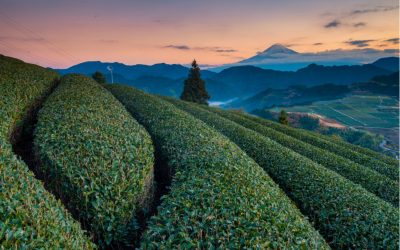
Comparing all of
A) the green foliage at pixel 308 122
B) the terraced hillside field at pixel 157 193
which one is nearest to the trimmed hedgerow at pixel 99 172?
the terraced hillside field at pixel 157 193

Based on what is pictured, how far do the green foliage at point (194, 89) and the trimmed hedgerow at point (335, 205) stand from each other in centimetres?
5241

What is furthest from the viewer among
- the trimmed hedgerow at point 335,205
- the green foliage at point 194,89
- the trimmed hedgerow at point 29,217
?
the green foliage at point 194,89

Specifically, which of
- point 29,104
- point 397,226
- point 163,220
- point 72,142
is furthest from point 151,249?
point 29,104

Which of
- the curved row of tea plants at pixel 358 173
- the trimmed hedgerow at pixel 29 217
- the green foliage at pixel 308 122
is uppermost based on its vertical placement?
the trimmed hedgerow at pixel 29 217

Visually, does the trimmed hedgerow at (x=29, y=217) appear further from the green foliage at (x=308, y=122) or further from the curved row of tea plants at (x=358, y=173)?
the green foliage at (x=308, y=122)

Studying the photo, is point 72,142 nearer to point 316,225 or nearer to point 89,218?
point 89,218

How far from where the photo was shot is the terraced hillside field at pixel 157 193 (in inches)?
208

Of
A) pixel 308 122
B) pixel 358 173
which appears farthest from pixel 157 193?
pixel 308 122

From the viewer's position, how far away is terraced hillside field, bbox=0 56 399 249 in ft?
17.3

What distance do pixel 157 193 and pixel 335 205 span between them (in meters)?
6.94

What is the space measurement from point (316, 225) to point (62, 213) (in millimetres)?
8749

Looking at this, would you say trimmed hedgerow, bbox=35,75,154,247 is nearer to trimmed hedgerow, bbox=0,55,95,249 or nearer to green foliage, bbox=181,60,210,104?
trimmed hedgerow, bbox=0,55,95,249

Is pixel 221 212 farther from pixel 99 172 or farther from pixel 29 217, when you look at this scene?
pixel 29 217

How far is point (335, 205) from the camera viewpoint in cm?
990
